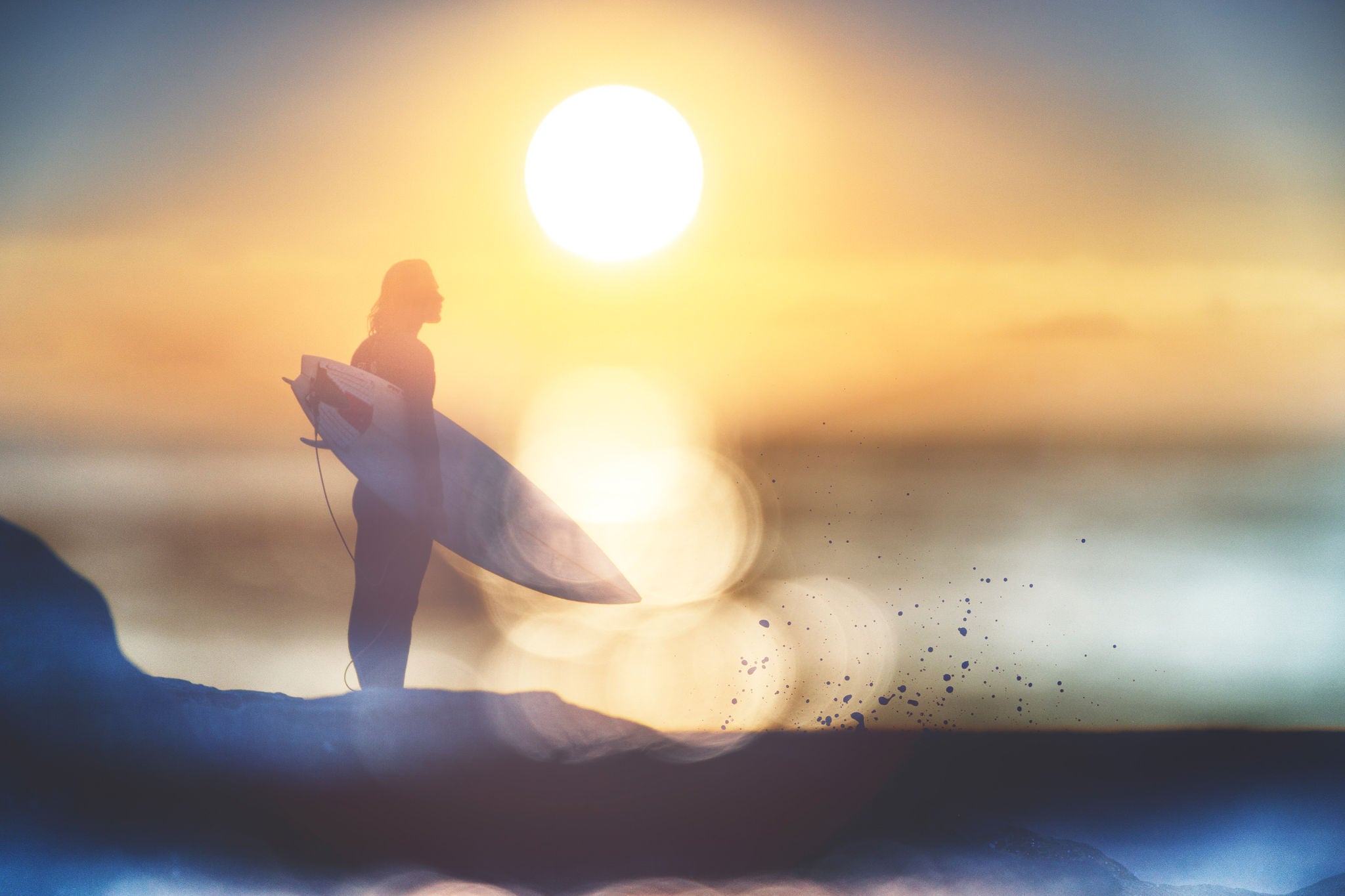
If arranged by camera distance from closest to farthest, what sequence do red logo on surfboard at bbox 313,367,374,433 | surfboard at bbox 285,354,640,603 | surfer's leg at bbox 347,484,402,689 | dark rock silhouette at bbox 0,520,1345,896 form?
1. dark rock silhouette at bbox 0,520,1345,896
2. surfer's leg at bbox 347,484,402,689
3. surfboard at bbox 285,354,640,603
4. red logo on surfboard at bbox 313,367,374,433

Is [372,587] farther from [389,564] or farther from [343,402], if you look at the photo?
[343,402]

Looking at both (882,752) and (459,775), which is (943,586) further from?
(459,775)

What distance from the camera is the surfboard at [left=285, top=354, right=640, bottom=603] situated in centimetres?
365

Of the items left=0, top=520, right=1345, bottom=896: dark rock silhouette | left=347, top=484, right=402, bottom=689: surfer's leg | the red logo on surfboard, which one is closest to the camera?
left=0, top=520, right=1345, bottom=896: dark rock silhouette

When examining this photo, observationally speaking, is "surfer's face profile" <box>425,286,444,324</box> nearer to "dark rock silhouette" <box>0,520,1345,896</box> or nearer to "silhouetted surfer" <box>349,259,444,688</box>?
"silhouetted surfer" <box>349,259,444,688</box>

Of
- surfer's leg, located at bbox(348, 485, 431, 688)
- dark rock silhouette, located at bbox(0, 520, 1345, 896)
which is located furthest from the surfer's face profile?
dark rock silhouette, located at bbox(0, 520, 1345, 896)

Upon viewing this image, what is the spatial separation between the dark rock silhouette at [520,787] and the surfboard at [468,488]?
1.07 meters

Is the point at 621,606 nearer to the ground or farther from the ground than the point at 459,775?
farther from the ground

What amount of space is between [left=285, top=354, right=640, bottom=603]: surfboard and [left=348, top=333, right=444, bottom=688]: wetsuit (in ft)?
0.32

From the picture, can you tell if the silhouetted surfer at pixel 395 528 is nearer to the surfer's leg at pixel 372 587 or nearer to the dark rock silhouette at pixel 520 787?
the surfer's leg at pixel 372 587

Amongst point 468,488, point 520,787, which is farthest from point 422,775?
point 468,488

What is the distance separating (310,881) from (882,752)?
2.37 metres

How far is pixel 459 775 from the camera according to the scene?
3164 mm

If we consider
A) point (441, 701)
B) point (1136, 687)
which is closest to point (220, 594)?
point (441, 701)
